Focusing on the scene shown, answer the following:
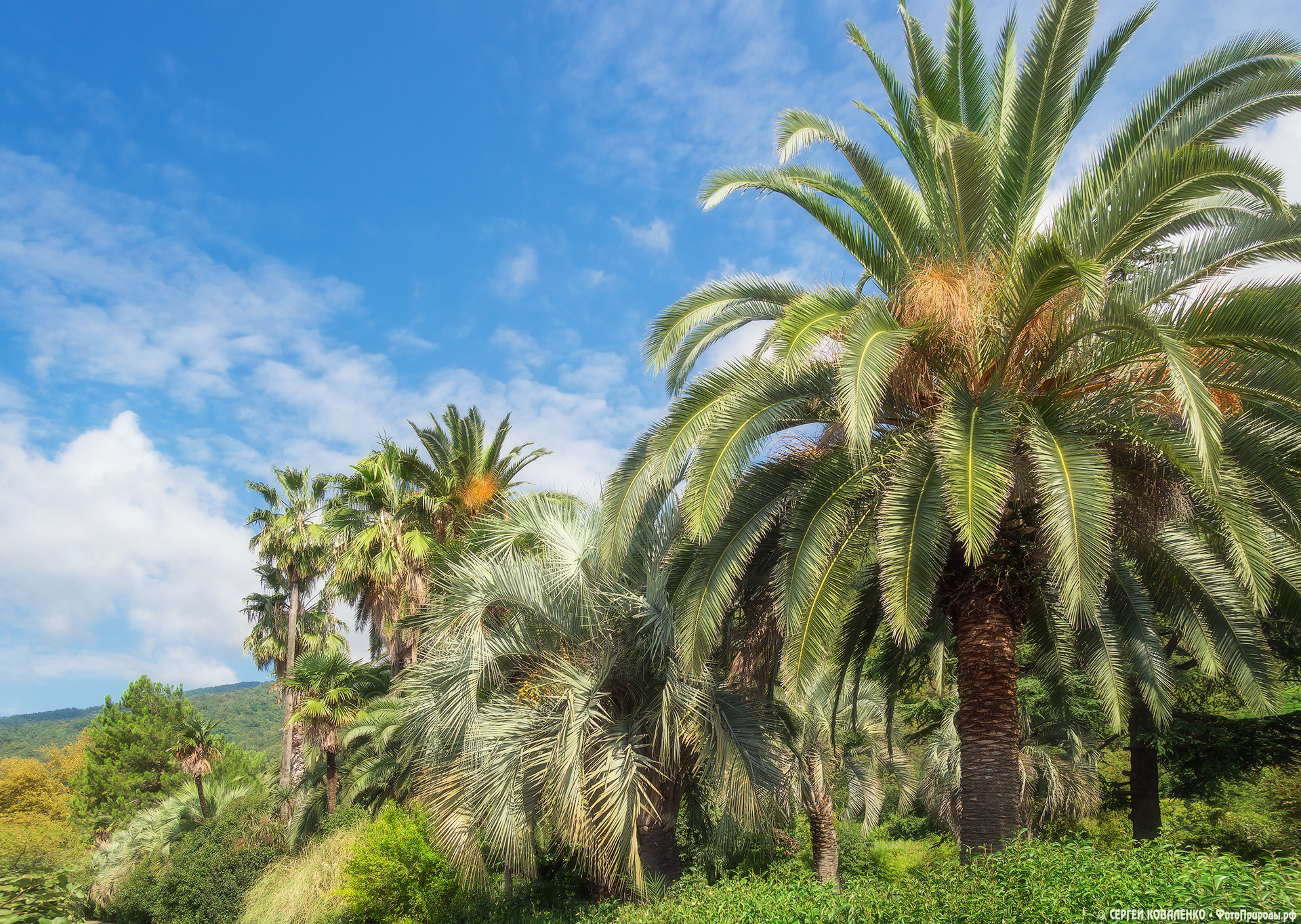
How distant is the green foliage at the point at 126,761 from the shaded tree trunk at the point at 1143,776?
52.6m

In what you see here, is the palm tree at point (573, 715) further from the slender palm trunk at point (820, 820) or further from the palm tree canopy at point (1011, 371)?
the slender palm trunk at point (820, 820)

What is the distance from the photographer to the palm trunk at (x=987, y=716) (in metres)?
8.12

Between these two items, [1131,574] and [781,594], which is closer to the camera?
[781,594]

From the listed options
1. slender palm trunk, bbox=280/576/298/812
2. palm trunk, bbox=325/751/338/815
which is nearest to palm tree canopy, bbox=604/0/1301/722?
palm trunk, bbox=325/751/338/815

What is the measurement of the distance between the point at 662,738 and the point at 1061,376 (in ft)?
22.9

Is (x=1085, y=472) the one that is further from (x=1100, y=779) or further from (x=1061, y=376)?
(x=1100, y=779)

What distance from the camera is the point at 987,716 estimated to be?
8.41m

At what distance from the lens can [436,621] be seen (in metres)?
12.7

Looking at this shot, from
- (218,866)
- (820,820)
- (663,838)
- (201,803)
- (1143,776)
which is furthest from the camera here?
(201,803)

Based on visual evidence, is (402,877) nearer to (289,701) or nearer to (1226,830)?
(1226,830)

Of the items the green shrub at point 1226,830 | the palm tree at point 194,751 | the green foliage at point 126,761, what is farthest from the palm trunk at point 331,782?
the green foliage at point 126,761

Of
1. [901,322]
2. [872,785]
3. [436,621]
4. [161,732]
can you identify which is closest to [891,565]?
[901,322]

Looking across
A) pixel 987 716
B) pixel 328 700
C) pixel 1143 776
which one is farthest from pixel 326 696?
pixel 1143 776

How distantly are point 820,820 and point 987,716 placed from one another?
9.82 m
